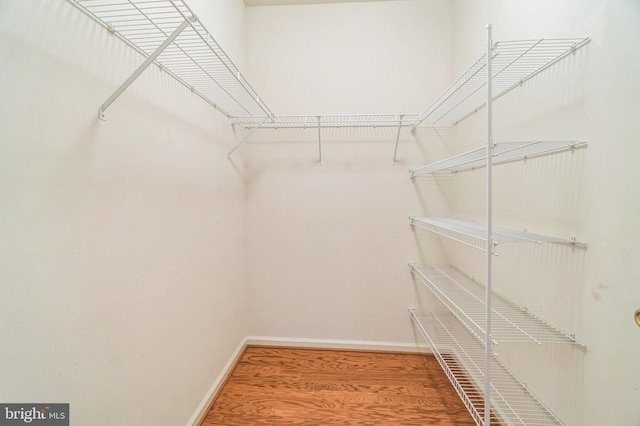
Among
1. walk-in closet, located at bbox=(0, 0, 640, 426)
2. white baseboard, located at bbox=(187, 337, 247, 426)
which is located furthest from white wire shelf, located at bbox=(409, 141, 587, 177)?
white baseboard, located at bbox=(187, 337, 247, 426)

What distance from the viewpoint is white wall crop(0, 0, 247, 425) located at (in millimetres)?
604

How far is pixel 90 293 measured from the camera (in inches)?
30.6

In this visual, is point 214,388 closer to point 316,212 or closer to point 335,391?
point 335,391

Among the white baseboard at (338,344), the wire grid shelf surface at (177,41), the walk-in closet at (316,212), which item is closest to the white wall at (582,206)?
the walk-in closet at (316,212)

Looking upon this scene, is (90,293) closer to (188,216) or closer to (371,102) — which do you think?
(188,216)

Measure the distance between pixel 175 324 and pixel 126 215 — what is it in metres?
0.58

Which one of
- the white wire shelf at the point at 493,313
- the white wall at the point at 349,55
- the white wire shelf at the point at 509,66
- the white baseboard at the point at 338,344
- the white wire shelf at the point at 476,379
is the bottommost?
the white baseboard at the point at 338,344

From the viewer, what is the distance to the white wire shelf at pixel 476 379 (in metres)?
1.14

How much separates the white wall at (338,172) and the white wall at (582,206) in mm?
739

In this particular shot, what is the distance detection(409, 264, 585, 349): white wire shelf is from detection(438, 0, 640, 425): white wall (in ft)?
0.19

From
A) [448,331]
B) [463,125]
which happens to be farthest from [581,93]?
[448,331]
